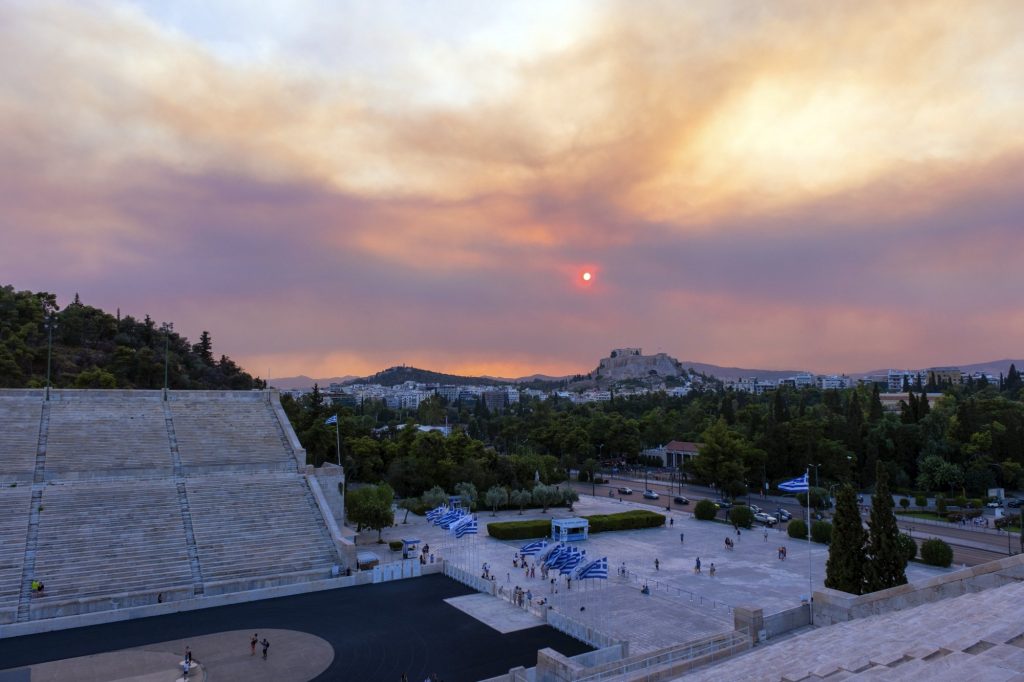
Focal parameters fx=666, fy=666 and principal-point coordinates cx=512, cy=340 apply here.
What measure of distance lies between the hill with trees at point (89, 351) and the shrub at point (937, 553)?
61.2 meters

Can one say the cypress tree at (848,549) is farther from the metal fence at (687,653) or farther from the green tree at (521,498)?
the green tree at (521,498)

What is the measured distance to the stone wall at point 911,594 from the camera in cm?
2138

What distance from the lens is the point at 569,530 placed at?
4912 centimetres

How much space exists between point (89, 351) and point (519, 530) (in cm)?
5809

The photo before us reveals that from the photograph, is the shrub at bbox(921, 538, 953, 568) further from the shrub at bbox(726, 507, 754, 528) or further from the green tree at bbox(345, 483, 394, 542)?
the green tree at bbox(345, 483, 394, 542)

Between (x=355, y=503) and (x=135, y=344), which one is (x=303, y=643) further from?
(x=135, y=344)

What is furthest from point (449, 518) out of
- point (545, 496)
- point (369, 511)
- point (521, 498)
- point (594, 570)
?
point (545, 496)

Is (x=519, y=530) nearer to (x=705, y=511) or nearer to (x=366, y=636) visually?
(x=705, y=511)

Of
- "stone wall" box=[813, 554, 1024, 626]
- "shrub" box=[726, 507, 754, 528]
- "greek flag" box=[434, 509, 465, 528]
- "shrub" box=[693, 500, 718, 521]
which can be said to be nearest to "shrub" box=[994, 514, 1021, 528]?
"shrub" box=[726, 507, 754, 528]

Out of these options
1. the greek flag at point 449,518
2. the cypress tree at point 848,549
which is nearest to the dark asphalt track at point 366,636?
the greek flag at point 449,518

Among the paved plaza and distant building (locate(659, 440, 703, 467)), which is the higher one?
distant building (locate(659, 440, 703, 467))

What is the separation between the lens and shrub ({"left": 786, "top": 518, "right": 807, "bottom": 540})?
163 ft

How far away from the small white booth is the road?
18405mm

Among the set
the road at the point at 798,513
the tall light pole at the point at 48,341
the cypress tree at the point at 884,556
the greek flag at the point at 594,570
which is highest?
the tall light pole at the point at 48,341
